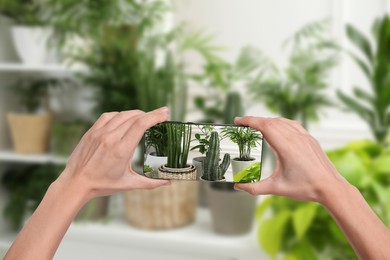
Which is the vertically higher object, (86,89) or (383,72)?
(383,72)

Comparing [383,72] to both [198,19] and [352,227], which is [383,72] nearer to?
[198,19]

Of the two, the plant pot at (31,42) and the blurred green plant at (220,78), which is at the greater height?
the plant pot at (31,42)

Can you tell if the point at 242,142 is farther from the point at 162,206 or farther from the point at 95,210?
the point at 95,210

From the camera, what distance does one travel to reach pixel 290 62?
1554 millimetres

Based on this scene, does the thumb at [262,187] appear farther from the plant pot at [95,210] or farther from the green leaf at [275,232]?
the plant pot at [95,210]

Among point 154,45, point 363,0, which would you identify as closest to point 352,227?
point 154,45

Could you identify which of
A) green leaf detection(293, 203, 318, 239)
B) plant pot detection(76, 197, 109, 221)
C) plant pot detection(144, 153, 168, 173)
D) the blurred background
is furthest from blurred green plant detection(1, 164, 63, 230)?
plant pot detection(144, 153, 168, 173)

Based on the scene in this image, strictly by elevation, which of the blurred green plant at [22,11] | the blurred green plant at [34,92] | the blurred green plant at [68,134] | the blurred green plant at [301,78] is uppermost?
the blurred green plant at [22,11]

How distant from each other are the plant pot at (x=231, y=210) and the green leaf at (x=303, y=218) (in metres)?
0.27

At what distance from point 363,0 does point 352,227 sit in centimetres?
131

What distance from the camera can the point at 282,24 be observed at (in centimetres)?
161

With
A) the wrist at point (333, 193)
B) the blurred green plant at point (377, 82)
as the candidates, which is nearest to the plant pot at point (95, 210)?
the blurred green plant at point (377, 82)

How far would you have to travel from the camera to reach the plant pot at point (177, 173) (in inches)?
20.5

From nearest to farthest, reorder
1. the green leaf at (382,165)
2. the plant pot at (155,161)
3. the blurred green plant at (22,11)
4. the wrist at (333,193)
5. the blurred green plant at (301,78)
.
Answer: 1. the wrist at (333,193)
2. the plant pot at (155,161)
3. the green leaf at (382,165)
4. the blurred green plant at (301,78)
5. the blurred green plant at (22,11)
